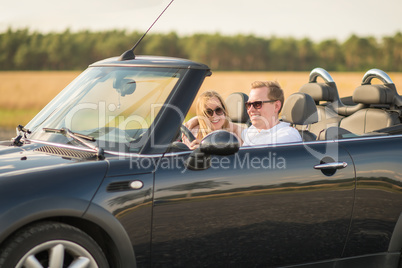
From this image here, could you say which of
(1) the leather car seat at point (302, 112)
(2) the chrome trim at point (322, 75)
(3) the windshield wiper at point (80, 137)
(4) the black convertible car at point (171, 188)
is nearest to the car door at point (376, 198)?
(4) the black convertible car at point (171, 188)

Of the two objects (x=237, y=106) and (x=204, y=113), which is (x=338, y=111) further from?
(x=204, y=113)

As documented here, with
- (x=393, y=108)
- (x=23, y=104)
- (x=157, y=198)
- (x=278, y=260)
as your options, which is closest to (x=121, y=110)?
(x=157, y=198)

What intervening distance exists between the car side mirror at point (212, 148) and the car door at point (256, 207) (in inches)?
1.6

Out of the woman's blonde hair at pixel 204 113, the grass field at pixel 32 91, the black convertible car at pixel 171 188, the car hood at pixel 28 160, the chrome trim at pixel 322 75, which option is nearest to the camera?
the black convertible car at pixel 171 188

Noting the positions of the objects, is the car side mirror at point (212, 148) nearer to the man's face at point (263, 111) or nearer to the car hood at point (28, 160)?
the car hood at point (28, 160)

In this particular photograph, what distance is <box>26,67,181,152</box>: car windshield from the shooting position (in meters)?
3.53

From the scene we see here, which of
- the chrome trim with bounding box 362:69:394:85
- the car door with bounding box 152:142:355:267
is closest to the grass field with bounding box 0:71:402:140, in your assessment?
the chrome trim with bounding box 362:69:394:85

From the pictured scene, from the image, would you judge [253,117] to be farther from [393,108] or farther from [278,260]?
[393,108]

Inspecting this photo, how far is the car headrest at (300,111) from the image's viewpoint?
4.48 metres

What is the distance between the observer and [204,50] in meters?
54.8

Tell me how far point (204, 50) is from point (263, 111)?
51.2 metres

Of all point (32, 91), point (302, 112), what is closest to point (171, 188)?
point (302, 112)

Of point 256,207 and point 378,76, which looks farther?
point 378,76

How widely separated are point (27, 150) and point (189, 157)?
42.4 inches
